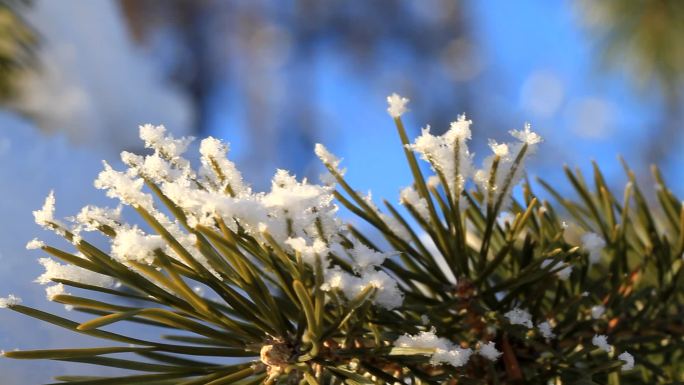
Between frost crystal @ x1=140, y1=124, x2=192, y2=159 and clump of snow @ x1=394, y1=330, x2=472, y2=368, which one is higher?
frost crystal @ x1=140, y1=124, x2=192, y2=159

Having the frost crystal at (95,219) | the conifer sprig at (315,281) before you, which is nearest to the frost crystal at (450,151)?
the conifer sprig at (315,281)

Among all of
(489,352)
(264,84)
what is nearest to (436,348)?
(489,352)

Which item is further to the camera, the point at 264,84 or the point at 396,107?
the point at 264,84

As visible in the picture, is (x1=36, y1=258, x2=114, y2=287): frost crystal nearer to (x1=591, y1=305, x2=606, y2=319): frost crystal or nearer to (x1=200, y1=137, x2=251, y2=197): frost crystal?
(x1=200, y1=137, x2=251, y2=197): frost crystal

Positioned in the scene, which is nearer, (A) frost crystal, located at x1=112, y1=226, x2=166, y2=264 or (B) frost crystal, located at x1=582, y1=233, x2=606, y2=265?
(A) frost crystal, located at x1=112, y1=226, x2=166, y2=264

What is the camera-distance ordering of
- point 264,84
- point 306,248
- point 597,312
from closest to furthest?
point 306,248, point 597,312, point 264,84

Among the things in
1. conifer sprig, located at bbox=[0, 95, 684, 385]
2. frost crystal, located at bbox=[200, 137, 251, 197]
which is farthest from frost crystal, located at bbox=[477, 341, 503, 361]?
frost crystal, located at bbox=[200, 137, 251, 197]

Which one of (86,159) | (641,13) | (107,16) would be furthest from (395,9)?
(86,159)

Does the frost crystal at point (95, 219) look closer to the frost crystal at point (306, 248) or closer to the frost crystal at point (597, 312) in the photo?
the frost crystal at point (306, 248)

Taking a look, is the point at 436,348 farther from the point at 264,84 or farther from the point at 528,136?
the point at 264,84

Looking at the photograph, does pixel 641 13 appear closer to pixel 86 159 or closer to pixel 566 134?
pixel 86 159

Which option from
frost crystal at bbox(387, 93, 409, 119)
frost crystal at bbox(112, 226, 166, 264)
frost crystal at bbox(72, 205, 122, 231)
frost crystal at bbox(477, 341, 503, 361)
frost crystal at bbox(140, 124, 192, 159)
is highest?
frost crystal at bbox(387, 93, 409, 119)

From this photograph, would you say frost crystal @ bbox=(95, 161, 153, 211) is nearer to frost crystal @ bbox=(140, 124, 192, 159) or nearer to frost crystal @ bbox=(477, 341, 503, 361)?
frost crystal @ bbox=(140, 124, 192, 159)
